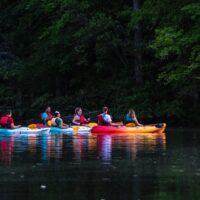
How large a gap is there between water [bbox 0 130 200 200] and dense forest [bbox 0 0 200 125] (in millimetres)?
17404

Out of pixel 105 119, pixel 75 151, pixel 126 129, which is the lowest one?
pixel 75 151

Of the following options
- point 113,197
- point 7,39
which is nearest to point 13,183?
point 113,197

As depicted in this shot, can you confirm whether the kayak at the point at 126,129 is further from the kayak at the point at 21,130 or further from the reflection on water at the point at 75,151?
the reflection on water at the point at 75,151

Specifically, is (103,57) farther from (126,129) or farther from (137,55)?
(126,129)

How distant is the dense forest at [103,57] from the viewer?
39.7 meters

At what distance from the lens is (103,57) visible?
44688 mm

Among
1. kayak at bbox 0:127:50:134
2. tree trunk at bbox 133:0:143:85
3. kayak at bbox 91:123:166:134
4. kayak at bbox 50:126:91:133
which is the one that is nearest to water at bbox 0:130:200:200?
kayak at bbox 0:127:50:134

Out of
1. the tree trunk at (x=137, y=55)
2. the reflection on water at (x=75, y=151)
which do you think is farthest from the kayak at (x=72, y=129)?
the reflection on water at (x=75, y=151)

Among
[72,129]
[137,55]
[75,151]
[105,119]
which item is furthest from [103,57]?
[75,151]

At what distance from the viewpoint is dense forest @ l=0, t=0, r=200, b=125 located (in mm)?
39688

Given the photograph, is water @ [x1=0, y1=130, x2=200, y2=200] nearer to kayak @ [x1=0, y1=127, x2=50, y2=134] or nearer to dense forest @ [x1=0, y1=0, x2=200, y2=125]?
kayak @ [x1=0, y1=127, x2=50, y2=134]

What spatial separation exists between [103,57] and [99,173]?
2969cm

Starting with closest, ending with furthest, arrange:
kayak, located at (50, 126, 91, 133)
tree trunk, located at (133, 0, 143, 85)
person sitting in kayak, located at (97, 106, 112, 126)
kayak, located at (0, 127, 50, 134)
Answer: kayak, located at (0, 127, 50, 134), person sitting in kayak, located at (97, 106, 112, 126), kayak, located at (50, 126, 91, 133), tree trunk, located at (133, 0, 143, 85)

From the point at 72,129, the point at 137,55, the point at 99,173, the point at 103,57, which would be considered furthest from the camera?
the point at 103,57
